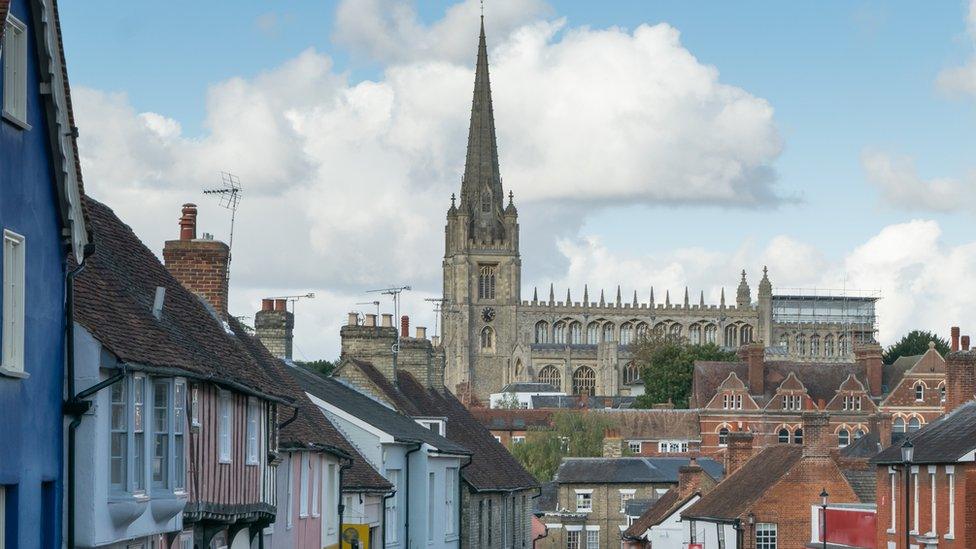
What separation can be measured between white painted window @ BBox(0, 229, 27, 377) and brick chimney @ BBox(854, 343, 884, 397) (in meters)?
128

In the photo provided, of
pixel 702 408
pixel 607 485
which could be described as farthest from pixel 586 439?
pixel 607 485

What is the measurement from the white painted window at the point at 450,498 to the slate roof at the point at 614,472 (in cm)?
4243

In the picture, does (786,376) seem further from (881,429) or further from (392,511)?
(392,511)

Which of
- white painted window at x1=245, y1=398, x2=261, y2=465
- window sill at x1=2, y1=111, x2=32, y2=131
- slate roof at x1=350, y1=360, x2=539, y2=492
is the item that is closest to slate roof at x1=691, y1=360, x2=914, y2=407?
slate roof at x1=350, y1=360, x2=539, y2=492

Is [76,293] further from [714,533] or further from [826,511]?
[714,533]

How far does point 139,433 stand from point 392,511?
20.9 metres

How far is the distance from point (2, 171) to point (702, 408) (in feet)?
402

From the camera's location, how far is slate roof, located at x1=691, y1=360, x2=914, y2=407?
451ft

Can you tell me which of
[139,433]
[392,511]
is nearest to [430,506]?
[392,511]

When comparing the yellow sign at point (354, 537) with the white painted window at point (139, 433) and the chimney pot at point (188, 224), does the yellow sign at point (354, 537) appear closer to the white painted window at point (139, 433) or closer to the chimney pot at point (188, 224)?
the chimney pot at point (188, 224)

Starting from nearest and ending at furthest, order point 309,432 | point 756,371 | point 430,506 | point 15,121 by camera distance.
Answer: point 15,121, point 309,432, point 430,506, point 756,371

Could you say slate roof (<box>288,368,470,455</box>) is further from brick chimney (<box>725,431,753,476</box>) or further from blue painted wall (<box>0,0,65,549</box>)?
brick chimney (<box>725,431,753,476</box>)

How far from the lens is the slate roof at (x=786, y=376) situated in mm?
137500

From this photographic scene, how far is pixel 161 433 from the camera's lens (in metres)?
19.1
